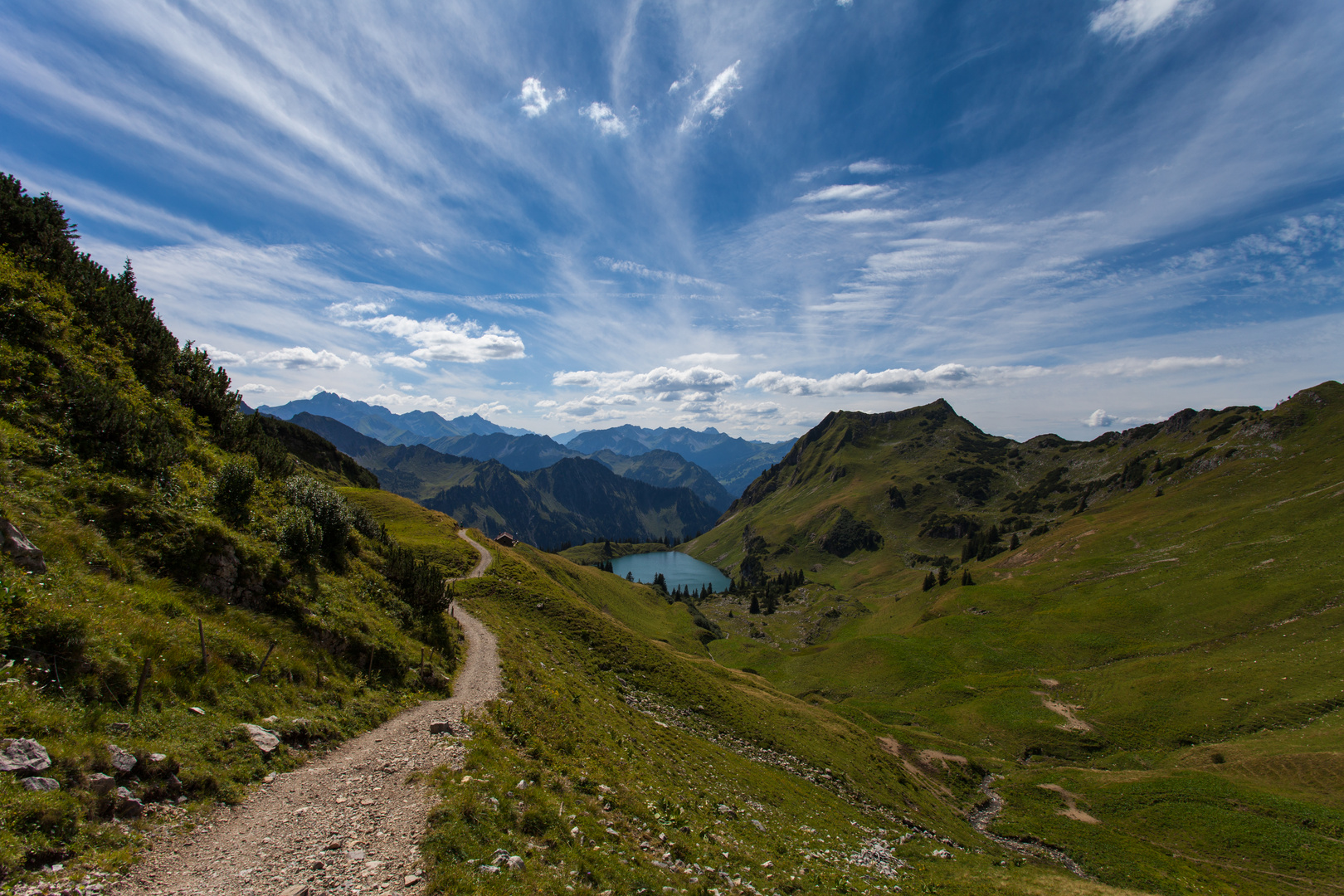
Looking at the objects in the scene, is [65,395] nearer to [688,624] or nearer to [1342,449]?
[688,624]

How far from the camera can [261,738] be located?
13734 millimetres

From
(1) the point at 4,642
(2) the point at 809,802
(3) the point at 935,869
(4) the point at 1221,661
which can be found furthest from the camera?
(4) the point at 1221,661

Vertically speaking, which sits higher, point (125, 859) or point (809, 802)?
point (125, 859)

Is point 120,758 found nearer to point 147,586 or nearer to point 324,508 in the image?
point 147,586

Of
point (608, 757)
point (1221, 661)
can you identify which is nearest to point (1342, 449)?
point (1221, 661)

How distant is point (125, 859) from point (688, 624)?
138 m

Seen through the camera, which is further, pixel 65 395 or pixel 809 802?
pixel 809 802

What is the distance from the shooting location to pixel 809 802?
30781 mm

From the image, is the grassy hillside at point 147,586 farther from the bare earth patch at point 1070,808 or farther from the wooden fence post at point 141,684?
the bare earth patch at point 1070,808

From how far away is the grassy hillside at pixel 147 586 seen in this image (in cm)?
1016

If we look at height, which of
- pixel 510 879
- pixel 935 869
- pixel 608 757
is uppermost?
pixel 510 879

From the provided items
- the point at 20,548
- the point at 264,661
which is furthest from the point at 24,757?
the point at 264,661

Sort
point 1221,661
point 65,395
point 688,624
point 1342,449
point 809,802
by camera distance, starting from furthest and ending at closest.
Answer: point 688,624 → point 1342,449 → point 1221,661 → point 809,802 → point 65,395

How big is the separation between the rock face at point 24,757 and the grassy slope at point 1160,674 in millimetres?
55850
